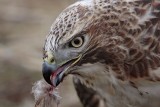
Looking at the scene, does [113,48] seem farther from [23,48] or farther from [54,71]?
[23,48]

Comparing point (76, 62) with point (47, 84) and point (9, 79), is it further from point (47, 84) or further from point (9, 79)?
point (9, 79)

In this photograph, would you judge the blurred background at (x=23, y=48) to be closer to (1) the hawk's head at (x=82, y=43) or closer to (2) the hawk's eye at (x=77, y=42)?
(1) the hawk's head at (x=82, y=43)

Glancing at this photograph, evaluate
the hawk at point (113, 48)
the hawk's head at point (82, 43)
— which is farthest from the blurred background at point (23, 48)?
the hawk's head at point (82, 43)

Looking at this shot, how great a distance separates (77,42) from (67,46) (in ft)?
0.29

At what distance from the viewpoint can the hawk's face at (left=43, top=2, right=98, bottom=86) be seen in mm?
4973

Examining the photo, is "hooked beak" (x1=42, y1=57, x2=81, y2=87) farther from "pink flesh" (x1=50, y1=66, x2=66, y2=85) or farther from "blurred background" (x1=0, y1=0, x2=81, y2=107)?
"blurred background" (x1=0, y1=0, x2=81, y2=107)

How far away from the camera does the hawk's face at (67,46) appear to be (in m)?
4.97

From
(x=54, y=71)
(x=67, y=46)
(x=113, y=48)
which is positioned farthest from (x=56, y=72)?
(x=113, y=48)

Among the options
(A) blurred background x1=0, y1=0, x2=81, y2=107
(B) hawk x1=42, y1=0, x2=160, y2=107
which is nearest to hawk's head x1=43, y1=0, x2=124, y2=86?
(B) hawk x1=42, y1=0, x2=160, y2=107

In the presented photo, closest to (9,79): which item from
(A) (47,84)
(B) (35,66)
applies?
(B) (35,66)

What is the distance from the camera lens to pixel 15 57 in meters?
9.15

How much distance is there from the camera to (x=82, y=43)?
5113mm

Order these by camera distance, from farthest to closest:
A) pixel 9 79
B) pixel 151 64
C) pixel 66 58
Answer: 1. pixel 9 79
2. pixel 151 64
3. pixel 66 58

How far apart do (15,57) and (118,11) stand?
12.8 feet
